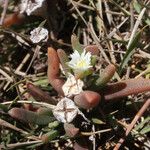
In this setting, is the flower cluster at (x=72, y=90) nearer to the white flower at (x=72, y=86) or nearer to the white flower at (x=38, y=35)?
the white flower at (x=72, y=86)

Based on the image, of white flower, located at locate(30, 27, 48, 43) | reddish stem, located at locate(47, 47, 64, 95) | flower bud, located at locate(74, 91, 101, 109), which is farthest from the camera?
white flower, located at locate(30, 27, 48, 43)

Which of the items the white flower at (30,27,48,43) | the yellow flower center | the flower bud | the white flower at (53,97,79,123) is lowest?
the white flower at (53,97,79,123)

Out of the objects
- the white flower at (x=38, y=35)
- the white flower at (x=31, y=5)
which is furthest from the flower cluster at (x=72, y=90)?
the white flower at (x=31, y=5)

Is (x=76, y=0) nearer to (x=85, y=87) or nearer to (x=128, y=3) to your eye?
(x=128, y=3)

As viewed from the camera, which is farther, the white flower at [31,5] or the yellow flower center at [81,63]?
the white flower at [31,5]

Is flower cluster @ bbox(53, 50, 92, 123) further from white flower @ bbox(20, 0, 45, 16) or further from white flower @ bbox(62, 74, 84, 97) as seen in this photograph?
white flower @ bbox(20, 0, 45, 16)

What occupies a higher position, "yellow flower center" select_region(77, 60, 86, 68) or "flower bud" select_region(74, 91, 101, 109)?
"yellow flower center" select_region(77, 60, 86, 68)

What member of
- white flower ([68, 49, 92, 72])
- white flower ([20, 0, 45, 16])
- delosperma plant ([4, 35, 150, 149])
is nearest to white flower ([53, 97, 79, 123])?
delosperma plant ([4, 35, 150, 149])
